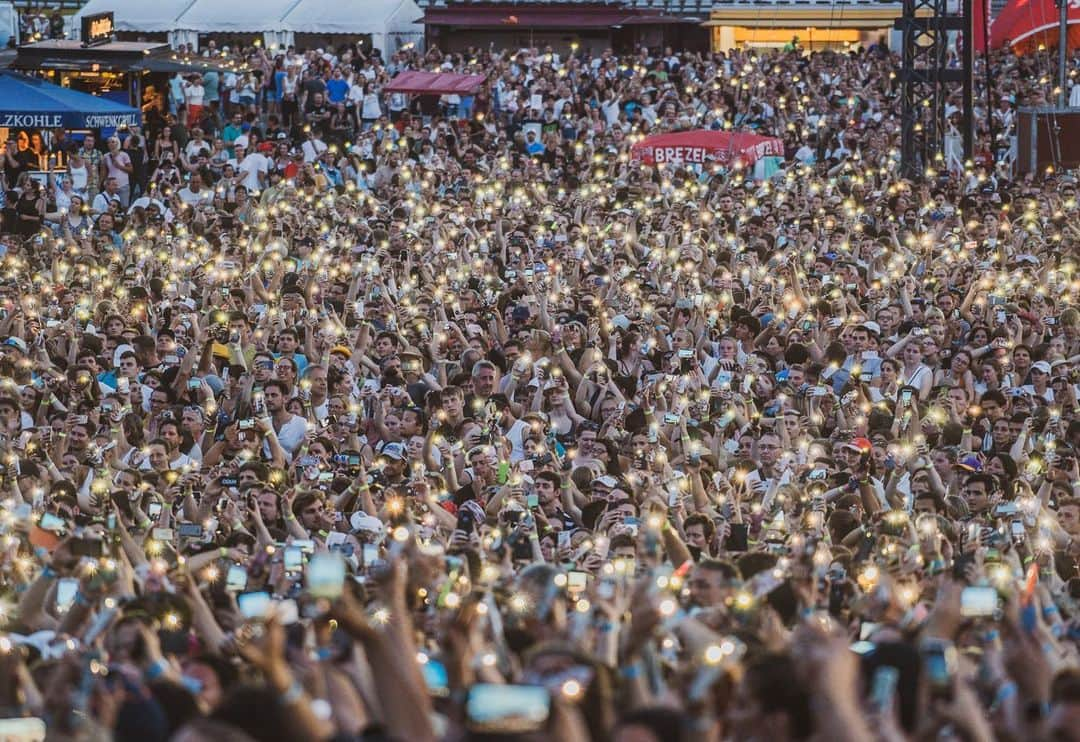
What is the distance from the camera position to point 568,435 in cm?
1191

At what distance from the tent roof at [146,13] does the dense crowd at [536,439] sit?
32.3 ft

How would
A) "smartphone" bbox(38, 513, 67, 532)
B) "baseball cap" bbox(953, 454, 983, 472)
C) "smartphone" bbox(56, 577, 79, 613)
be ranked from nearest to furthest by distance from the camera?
"smartphone" bbox(56, 577, 79, 613) → "smartphone" bbox(38, 513, 67, 532) → "baseball cap" bbox(953, 454, 983, 472)

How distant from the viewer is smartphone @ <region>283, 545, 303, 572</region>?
7.20 meters

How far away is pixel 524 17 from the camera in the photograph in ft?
138

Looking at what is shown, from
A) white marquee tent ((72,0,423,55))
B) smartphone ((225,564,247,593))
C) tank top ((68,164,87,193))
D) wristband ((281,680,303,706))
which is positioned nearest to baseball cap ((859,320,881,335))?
smartphone ((225,564,247,593))

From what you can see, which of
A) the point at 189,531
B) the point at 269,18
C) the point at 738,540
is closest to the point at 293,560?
the point at 189,531

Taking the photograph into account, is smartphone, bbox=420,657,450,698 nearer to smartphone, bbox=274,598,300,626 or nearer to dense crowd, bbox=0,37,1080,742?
dense crowd, bbox=0,37,1080,742

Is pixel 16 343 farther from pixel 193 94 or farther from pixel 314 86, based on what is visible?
pixel 314 86

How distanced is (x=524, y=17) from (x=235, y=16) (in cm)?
883

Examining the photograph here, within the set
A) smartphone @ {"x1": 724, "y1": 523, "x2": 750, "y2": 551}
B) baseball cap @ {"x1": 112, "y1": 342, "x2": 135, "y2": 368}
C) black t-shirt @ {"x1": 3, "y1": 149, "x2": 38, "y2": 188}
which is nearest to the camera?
smartphone @ {"x1": 724, "y1": 523, "x2": 750, "y2": 551}

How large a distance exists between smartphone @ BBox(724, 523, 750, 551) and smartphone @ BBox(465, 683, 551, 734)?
4443 mm

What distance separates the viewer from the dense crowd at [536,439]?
4973 millimetres

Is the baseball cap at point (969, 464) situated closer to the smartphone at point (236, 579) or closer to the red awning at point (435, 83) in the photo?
the smartphone at point (236, 579)

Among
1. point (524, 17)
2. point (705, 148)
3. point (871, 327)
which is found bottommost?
point (871, 327)
